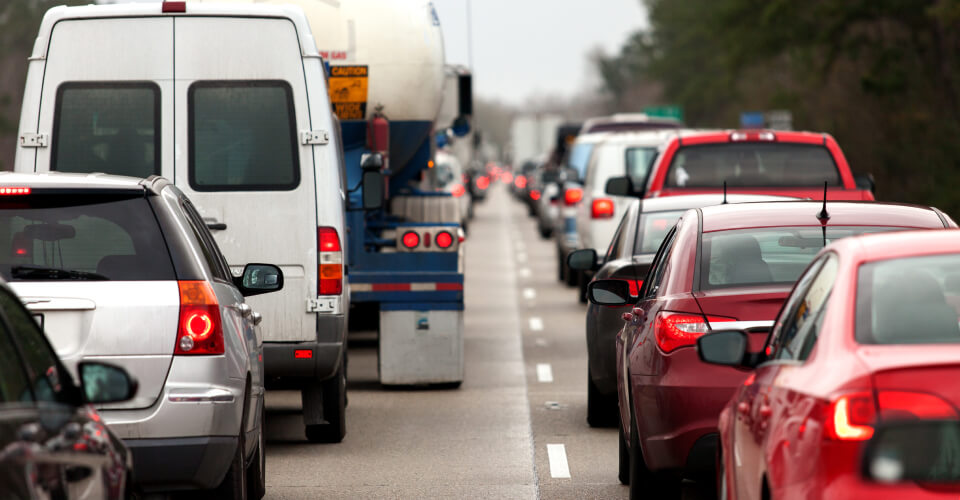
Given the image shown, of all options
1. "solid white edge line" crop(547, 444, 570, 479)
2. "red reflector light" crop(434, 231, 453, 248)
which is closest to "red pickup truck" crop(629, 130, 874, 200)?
"red reflector light" crop(434, 231, 453, 248)

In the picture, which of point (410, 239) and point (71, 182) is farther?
point (410, 239)

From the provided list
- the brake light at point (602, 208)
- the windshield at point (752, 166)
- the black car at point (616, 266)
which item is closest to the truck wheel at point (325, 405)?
the black car at point (616, 266)

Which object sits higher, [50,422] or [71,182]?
[71,182]

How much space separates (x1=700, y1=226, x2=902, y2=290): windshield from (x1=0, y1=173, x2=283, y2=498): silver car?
2.18m

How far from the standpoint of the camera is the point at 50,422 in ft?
15.0

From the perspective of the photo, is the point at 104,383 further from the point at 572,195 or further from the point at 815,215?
the point at 572,195

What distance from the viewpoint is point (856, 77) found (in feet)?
149

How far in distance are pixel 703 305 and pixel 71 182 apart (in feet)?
8.88

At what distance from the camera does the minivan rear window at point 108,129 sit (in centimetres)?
1042

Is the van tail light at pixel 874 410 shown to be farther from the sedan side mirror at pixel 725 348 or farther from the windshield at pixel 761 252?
the windshield at pixel 761 252

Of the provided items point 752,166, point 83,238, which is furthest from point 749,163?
point 83,238

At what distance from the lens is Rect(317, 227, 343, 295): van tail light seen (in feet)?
34.2

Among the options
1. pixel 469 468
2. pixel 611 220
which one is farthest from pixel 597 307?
pixel 611 220

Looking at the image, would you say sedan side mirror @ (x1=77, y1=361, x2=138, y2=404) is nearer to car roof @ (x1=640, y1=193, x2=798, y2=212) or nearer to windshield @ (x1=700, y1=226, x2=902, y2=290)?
windshield @ (x1=700, y1=226, x2=902, y2=290)
